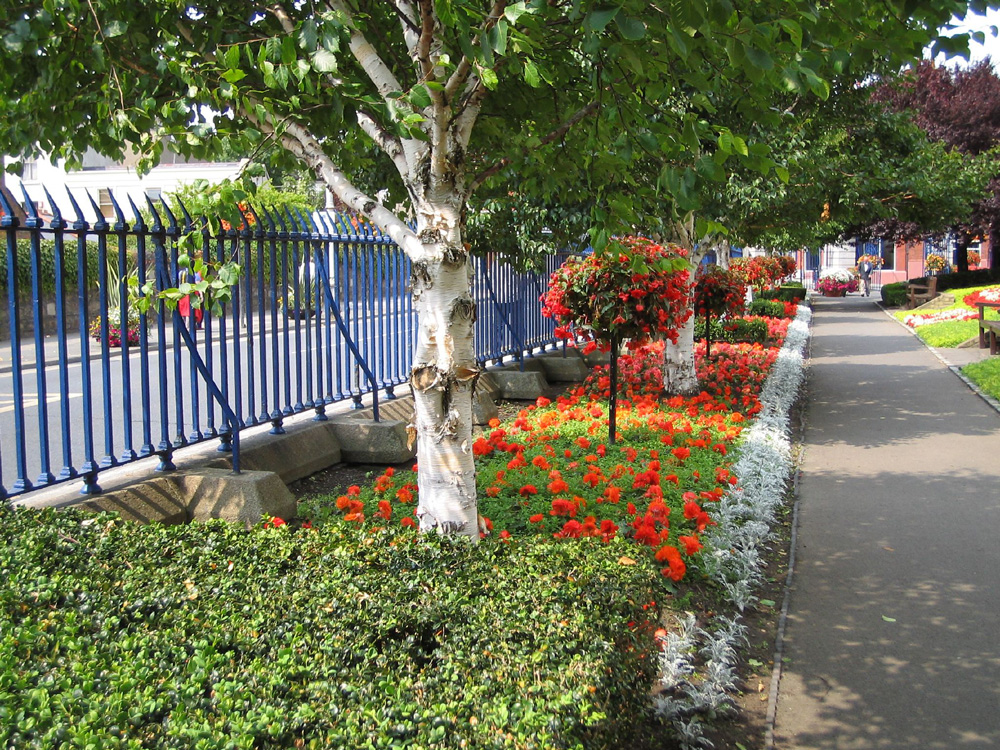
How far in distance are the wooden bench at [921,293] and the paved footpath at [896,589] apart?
2415cm

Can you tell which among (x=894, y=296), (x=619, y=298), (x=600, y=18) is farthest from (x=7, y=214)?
(x=894, y=296)

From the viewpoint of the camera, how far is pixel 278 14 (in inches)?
192

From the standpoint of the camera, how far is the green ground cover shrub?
12658mm

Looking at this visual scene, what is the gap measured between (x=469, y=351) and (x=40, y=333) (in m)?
2.28

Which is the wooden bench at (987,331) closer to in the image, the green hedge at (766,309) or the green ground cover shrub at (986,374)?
the green ground cover shrub at (986,374)

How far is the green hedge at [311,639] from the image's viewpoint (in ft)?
7.56

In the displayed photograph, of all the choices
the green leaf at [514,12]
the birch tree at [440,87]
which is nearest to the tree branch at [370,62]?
the birch tree at [440,87]

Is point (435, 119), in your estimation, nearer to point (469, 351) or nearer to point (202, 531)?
point (469, 351)

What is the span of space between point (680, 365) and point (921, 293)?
26.3m

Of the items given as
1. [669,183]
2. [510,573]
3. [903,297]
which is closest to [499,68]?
[669,183]

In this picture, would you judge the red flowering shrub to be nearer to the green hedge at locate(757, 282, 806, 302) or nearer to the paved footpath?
the paved footpath

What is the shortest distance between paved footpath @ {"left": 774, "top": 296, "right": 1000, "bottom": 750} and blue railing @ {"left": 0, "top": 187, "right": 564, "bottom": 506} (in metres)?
3.45

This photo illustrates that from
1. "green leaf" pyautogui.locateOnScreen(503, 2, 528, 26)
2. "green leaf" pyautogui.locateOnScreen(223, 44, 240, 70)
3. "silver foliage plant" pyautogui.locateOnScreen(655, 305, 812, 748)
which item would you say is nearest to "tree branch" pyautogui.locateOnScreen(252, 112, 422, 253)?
"green leaf" pyautogui.locateOnScreen(223, 44, 240, 70)

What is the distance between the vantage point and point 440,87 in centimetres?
383
